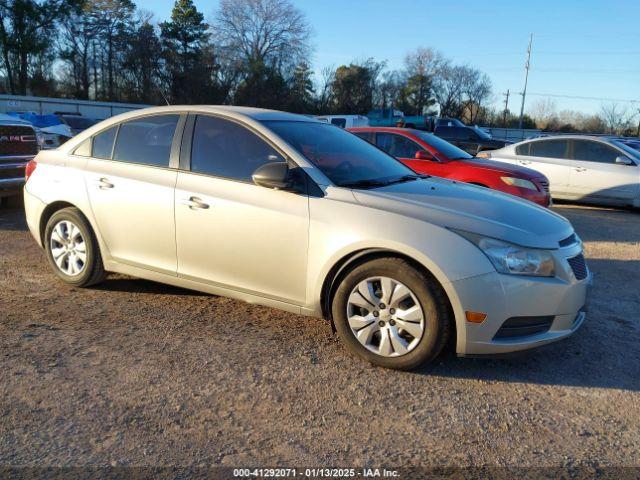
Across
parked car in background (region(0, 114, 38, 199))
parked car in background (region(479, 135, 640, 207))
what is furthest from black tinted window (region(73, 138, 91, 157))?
parked car in background (region(479, 135, 640, 207))

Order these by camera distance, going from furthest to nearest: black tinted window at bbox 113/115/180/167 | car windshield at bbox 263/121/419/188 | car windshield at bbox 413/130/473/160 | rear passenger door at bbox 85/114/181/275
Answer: car windshield at bbox 413/130/473/160 → black tinted window at bbox 113/115/180/167 → rear passenger door at bbox 85/114/181/275 → car windshield at bbox 263/121/419/188

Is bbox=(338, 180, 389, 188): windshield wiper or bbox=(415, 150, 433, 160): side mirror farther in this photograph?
bbox=(415, 150, 433, 160): side mirror

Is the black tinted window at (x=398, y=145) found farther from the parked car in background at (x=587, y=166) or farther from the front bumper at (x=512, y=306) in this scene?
the front bumper at (x=512, y=306)

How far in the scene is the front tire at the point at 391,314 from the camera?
3342 millimetres

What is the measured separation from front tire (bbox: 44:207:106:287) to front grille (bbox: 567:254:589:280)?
3.72m

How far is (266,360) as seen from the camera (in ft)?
12.0

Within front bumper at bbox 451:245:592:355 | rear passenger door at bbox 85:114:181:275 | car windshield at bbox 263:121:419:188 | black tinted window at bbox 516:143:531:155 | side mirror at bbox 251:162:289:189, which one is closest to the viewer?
front bumper at bbox 451:245:592:355

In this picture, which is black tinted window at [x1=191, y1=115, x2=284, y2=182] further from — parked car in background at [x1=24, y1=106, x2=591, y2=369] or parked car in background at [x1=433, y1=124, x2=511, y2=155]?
parked car in background at [x1=433, y1=124, x2=511, y2=155]

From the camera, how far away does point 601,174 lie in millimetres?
10883

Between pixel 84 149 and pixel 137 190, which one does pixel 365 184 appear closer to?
pixel 137 190

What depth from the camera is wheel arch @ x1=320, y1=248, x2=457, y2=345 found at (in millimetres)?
3367

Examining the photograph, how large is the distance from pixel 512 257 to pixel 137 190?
2870 mm

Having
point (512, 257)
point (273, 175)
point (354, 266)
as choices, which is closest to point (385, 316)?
point (354, 266)

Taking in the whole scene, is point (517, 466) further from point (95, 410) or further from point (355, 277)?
point (95, 410)
